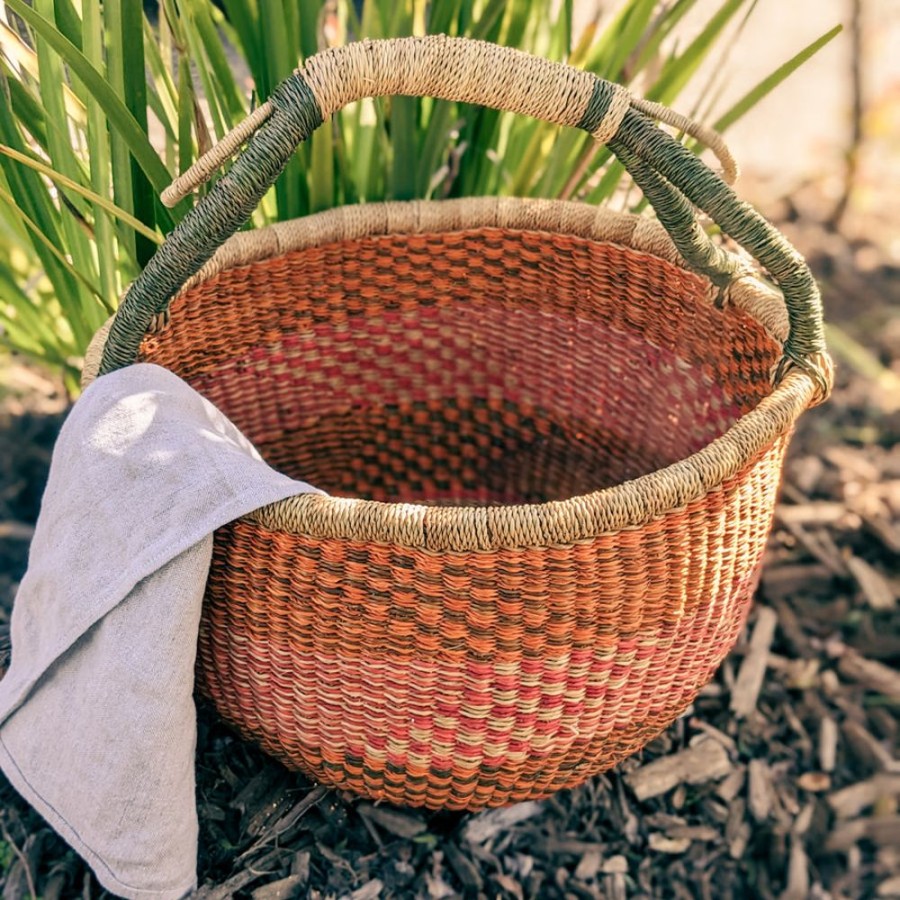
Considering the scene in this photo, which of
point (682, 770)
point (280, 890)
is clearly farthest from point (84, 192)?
point (682, 770)

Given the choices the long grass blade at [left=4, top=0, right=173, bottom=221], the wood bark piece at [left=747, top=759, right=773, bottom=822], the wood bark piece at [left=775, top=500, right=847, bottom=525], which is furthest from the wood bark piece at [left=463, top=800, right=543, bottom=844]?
the long grass blade at [left=4, top=0, right=173, bottom=221]

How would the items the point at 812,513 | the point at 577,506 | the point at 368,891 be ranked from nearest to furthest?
1. the point at 577,506
2. the point at 368,891
3. the point at 812,513

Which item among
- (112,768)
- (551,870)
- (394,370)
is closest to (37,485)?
(394,370)

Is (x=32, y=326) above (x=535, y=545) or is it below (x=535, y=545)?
below

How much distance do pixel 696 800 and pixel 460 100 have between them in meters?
0.78

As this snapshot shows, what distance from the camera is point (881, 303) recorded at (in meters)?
1.95

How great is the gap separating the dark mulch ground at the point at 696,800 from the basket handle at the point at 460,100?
1.59 ft

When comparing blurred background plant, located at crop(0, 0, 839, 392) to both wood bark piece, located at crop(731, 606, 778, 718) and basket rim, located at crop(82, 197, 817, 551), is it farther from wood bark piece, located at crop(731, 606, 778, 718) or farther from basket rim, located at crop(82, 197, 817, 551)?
wood bark piece, located at crop(731, 606, 778, 718)

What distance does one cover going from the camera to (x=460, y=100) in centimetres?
87

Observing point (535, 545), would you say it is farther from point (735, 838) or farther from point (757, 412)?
point (735, 838)

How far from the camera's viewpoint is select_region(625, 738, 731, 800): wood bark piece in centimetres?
113

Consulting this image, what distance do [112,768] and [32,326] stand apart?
0.57 m

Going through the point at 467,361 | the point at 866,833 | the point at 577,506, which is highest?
the point at 577,506

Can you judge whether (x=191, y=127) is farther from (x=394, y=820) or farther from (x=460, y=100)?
(x=394, y=820)
